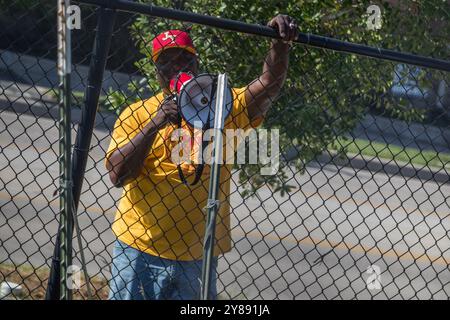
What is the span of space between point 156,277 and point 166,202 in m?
0.32

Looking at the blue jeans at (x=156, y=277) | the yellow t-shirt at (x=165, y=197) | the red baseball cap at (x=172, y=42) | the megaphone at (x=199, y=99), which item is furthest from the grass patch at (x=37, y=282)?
the megaphone at (x=199, y=99)

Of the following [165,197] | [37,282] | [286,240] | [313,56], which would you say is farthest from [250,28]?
[286,240]

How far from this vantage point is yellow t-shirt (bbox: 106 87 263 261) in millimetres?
3715

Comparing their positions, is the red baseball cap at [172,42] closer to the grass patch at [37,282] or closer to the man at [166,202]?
the man at [166,202]

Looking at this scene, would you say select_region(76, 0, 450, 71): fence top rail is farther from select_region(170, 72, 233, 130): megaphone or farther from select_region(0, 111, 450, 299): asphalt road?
select_region(0, 111, 450, 299): asphalt road

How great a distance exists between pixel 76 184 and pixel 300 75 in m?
1.61

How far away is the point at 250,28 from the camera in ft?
11.4

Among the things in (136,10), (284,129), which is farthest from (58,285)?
(284,129)

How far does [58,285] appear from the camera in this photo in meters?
3.56

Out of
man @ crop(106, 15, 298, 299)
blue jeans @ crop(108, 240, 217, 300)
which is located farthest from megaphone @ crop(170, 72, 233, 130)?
blue jeans @ crop(108, 240, 217, 300)

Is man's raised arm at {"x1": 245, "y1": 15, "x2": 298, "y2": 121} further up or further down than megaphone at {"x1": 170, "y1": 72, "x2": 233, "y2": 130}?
further down

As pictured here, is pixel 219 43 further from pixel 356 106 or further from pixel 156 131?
pixel 156 131

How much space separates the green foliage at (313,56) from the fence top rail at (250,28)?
726 millimetres

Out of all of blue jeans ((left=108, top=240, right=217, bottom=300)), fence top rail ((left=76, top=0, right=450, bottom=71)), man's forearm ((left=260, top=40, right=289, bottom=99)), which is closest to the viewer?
fence top rail ((left=76, top=0, right=450, bottom=71))
